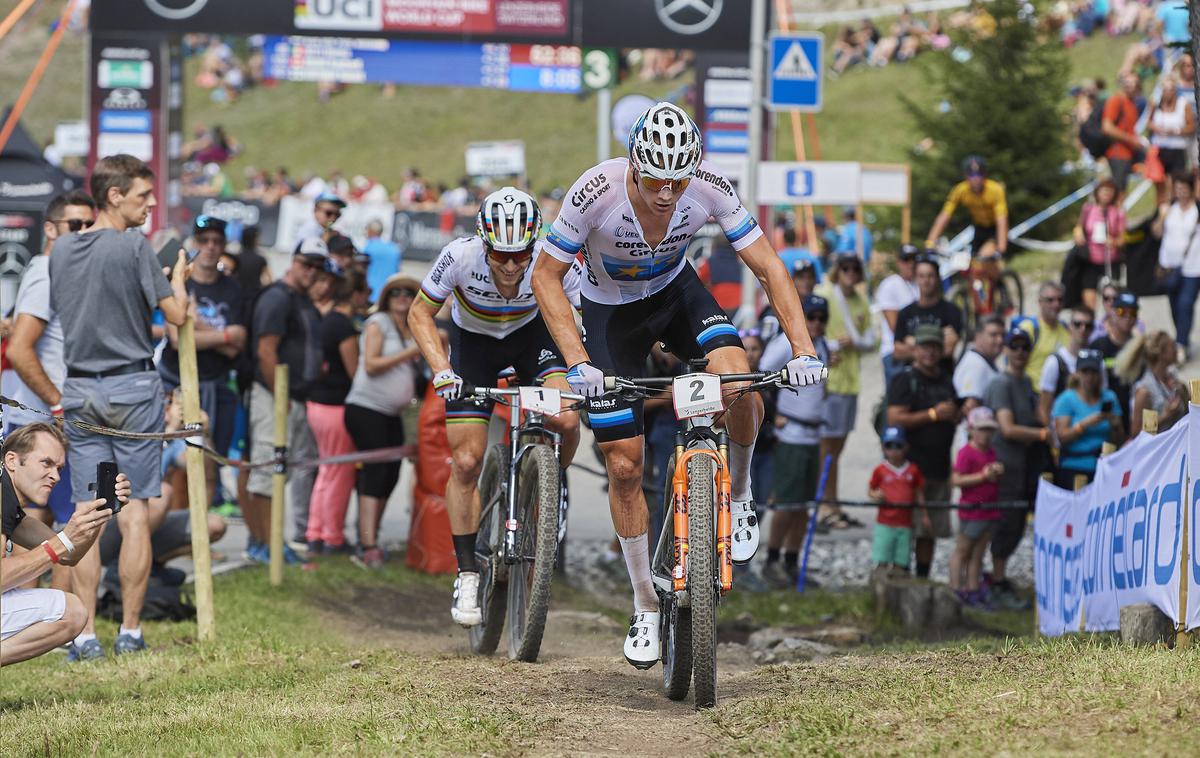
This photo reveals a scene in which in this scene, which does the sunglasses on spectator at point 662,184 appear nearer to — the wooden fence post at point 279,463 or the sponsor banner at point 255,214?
the wooden fence post at point 279,463

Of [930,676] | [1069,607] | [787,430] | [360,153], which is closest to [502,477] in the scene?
[930,676]

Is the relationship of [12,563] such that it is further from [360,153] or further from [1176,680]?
[360,153]

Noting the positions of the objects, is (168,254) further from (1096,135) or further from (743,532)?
(1096,135)

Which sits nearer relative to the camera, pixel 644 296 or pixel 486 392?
pixel 644 296

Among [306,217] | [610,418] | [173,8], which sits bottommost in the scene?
[610,418]

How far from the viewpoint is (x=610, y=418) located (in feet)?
23.3

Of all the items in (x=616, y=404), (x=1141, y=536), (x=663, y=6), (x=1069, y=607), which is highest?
(x=663, y=6)

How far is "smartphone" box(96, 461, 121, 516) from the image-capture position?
672 centimetres

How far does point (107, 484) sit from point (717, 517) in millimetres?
2636

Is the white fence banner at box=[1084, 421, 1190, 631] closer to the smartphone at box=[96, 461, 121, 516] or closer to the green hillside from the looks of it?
the smartphone at box=[96, 461, 121, 516]

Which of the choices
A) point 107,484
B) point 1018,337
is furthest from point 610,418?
point 1018,337

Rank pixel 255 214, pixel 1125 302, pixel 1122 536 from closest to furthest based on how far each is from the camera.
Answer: pixel 1122 536, pixel 1125 302, pixel 255 214

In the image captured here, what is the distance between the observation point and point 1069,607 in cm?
982

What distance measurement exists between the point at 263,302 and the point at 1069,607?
631 centimetres
